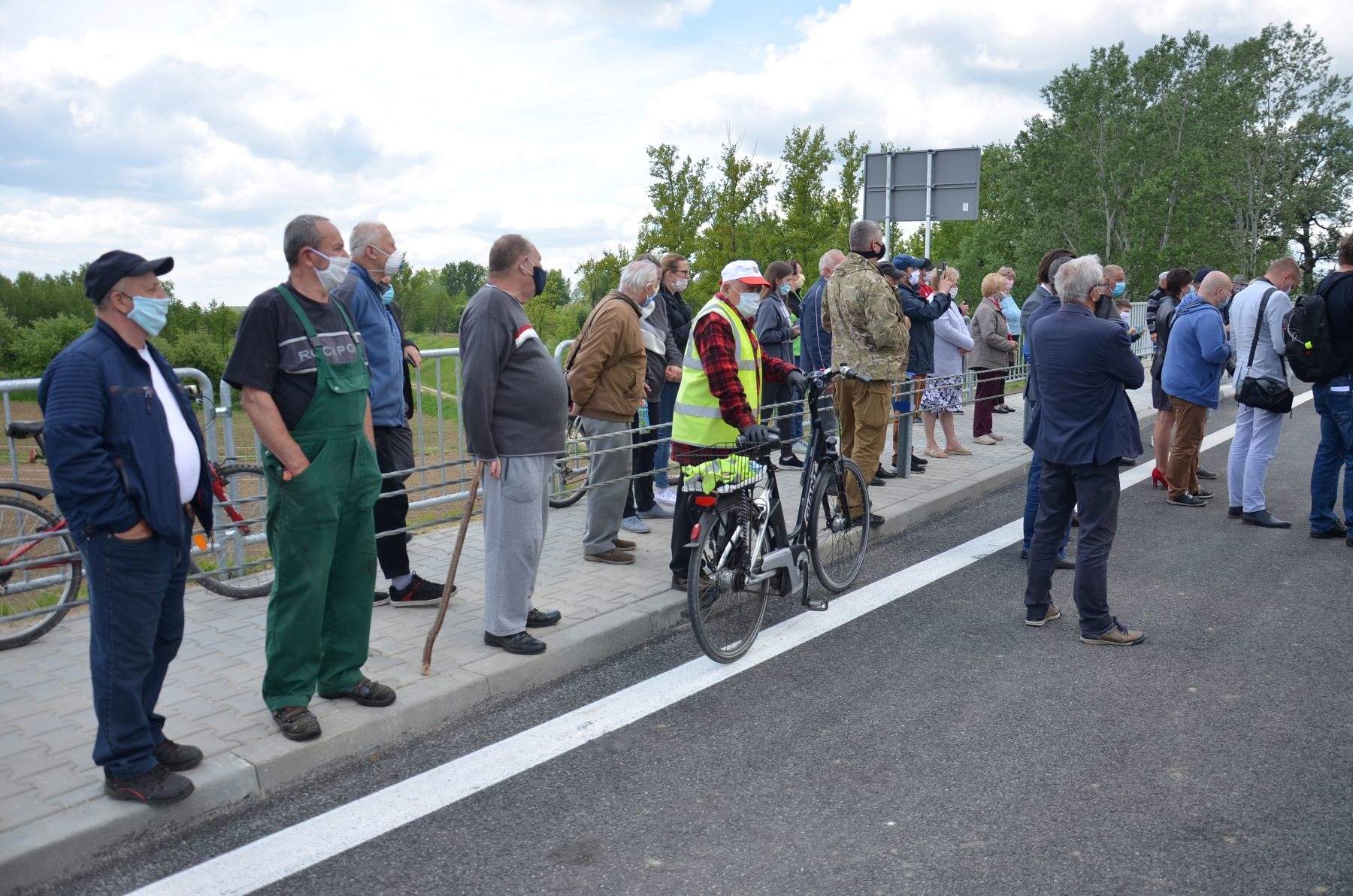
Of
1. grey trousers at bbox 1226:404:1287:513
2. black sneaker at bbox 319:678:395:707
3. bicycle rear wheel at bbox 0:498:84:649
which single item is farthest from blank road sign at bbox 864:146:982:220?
bicycle rear wheel at bbox 0:498:84:649

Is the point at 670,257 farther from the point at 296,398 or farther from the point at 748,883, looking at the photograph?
the point at 748,883

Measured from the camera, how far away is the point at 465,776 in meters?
4.01

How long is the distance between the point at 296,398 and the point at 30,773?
62.7 inches

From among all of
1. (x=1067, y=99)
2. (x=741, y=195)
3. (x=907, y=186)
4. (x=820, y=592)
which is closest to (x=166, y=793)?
(x=820, y=592)

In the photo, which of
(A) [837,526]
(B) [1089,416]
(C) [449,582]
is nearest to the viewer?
(C) [449,582]

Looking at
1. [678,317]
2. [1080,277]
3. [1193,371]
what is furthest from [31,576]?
[1193,371]

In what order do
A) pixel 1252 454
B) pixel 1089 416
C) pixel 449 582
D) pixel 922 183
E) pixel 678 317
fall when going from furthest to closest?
pixel 922 183 < pixel 678 317 < pixel 1252 454 < pixel 1089 416 < pixel 449 582

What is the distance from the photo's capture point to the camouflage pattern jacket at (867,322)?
806cm

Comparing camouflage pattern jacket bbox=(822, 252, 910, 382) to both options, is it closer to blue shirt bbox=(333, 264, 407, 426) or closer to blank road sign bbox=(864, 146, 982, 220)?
blue shirt bbox=(333, 264, 407, 426)

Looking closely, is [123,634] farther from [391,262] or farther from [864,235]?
[864,235]

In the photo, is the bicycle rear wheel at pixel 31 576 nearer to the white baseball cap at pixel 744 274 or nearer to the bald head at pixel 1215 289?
the white baseball cap at pixel 744 274

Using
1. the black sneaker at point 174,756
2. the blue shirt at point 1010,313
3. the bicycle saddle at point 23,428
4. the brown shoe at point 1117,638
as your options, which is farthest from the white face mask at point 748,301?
the blue shirt at point 1010,313

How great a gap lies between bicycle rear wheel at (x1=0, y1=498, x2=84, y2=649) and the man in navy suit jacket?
4843 millimetres

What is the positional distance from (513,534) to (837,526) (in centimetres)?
220
